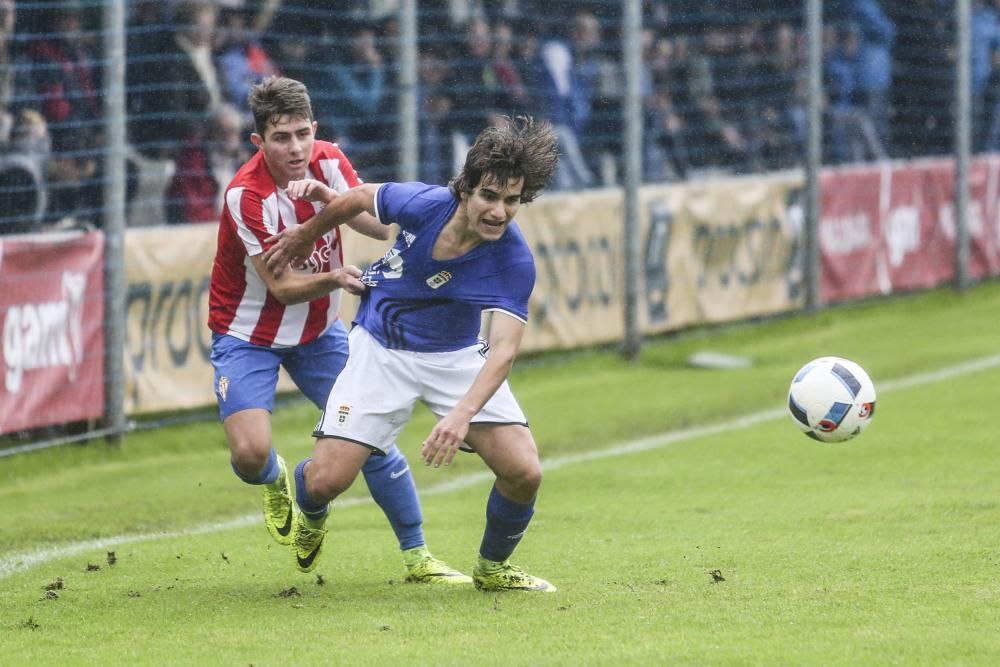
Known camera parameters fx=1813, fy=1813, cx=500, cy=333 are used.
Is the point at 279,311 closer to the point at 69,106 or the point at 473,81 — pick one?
the point at 69,106

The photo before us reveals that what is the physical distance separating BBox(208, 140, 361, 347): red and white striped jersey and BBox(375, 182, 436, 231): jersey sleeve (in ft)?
1.86

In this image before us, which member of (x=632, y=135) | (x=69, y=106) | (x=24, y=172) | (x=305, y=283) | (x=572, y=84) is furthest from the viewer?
(x=572, y=84)

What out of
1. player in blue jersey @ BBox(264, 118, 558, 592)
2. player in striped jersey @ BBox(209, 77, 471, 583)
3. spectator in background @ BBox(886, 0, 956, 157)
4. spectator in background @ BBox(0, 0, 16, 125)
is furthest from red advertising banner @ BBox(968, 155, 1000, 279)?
player in blue jersey @ BBox(264, 118, 558, 592)

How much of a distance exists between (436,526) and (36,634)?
237cm

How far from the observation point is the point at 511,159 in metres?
5.79

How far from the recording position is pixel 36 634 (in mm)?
5633

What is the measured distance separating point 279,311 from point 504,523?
1.30 m

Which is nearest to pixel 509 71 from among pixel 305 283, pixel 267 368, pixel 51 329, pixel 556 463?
pixel 556 463

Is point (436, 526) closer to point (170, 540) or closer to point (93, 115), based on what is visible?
point (170, 540)

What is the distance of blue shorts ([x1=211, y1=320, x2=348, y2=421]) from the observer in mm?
6773

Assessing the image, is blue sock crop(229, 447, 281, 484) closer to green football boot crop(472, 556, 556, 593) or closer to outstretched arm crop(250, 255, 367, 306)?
outstretched arm crop(250, 255, 367, 306)

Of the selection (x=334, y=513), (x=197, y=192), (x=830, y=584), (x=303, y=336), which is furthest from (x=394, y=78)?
(x=830, y=584)

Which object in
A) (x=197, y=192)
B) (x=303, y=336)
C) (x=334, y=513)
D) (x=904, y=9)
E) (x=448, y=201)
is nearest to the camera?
(x=448, y=201)

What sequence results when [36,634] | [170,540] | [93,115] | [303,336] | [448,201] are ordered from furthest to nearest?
1. [93,115]
2. [170,540]
3. [303,336]
4. [448,201]
5. [36,634]
